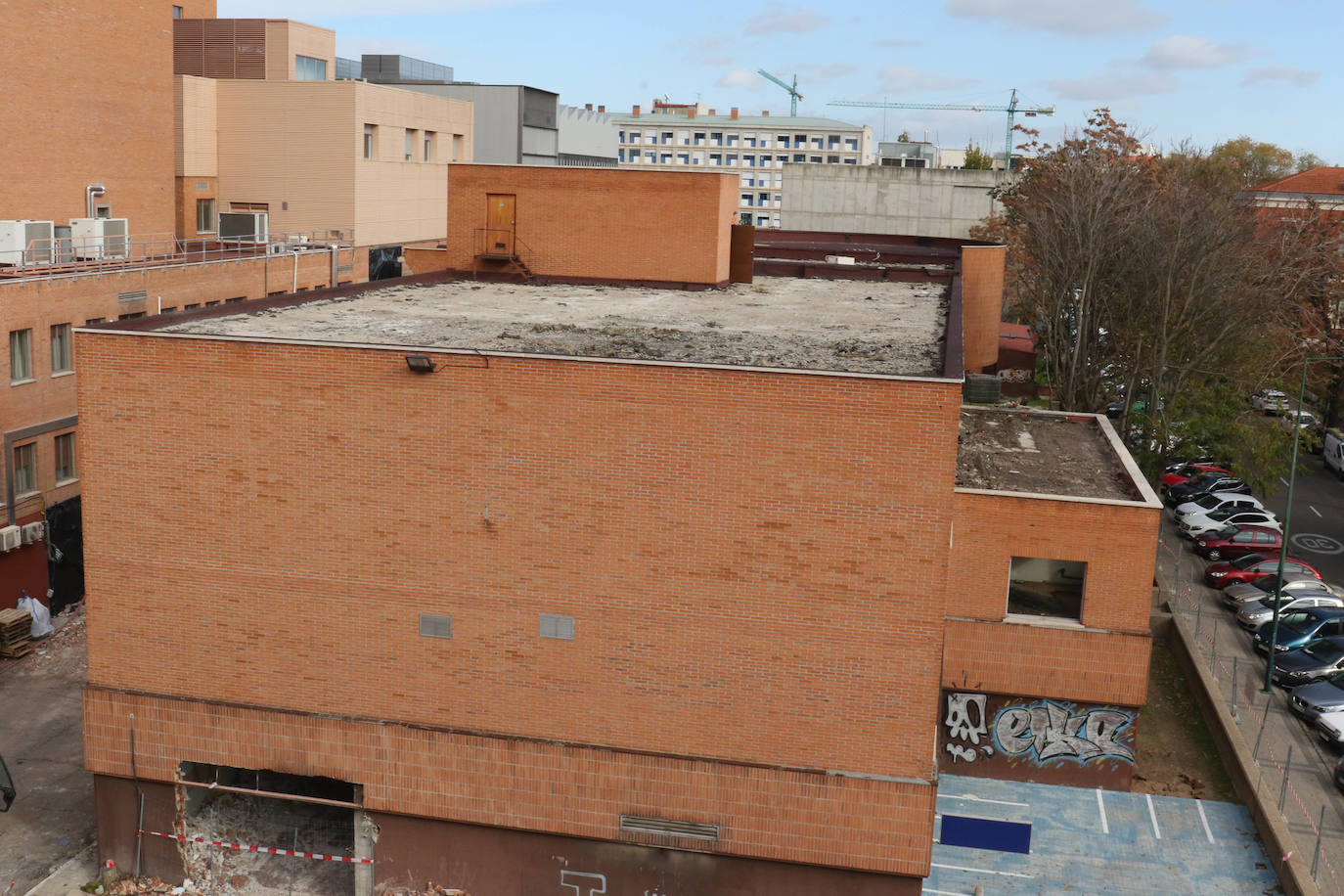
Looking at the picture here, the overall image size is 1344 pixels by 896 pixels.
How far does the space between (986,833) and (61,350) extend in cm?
2587

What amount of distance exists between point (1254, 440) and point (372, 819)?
3687 cm

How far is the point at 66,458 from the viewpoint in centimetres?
3303

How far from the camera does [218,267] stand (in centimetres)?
3847

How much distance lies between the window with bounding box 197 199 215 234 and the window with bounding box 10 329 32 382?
20.6 metres

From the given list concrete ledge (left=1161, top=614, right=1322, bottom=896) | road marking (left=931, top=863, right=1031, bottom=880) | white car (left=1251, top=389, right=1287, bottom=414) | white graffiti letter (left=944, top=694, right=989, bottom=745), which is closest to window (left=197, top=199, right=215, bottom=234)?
white graffiti letter (left=944, top=694, right=989, bottom=745)

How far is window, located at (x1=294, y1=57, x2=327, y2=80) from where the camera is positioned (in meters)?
60.7

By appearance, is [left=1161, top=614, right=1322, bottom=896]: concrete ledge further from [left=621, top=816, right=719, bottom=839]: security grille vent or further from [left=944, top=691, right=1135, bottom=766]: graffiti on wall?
[left=621, top=816, right=719, bottom=839]: security grille vent

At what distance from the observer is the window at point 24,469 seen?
101 feet

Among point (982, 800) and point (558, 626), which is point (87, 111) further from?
point (982, 800)

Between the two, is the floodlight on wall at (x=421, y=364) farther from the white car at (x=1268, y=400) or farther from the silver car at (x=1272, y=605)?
the white car at (x=1268, y=400)

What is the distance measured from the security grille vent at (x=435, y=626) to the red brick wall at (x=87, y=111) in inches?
1053

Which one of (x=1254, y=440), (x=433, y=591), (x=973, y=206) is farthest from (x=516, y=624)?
(x=973, y=206)

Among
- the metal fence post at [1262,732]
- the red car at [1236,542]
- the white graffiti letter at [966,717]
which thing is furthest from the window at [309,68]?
the metal fence post at [1262,732]

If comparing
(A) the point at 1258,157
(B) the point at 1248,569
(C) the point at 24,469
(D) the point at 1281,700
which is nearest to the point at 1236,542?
(B) the point at 1248,569
